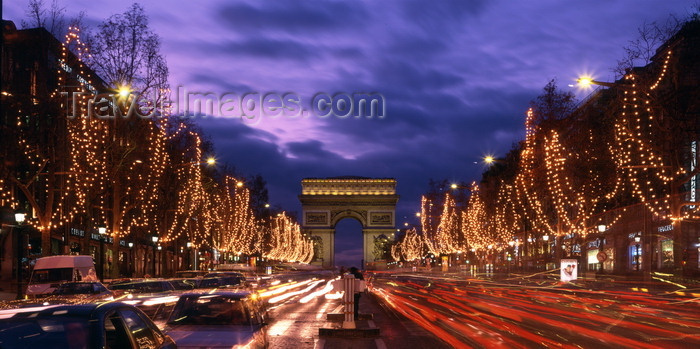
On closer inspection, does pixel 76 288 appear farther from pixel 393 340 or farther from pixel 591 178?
pixel 591 178

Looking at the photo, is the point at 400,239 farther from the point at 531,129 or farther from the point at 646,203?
the point at 646,203

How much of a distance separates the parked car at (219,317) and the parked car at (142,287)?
49.3 ft

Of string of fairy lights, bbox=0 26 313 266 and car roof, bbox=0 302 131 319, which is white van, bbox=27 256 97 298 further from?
car roof, bbox=0 302 131 319

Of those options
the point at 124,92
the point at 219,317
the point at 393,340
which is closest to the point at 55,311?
the point at 219,317

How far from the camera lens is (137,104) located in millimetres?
43594

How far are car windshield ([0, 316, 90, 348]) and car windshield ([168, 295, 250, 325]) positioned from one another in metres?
4.34

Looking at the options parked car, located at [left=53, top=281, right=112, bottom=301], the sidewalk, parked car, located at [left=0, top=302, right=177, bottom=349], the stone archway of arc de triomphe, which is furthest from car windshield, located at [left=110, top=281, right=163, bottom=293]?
the stone archway of arc de triomphe

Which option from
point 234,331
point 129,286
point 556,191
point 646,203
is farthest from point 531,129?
point 234,331

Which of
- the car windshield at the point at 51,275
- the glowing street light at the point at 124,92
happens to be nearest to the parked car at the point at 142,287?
the car windshield at the point at 51,275

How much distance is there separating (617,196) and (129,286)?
4251 cm

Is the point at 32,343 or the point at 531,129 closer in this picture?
the point at 32,343

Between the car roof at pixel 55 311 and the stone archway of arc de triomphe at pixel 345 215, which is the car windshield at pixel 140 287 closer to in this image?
the car roof at pixel 55 311

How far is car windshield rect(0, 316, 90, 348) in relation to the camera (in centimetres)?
593

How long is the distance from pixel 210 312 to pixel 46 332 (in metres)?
4.57
